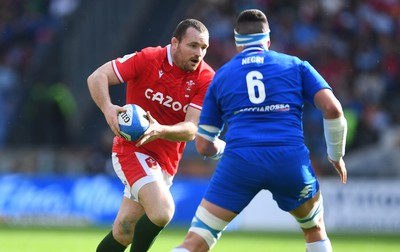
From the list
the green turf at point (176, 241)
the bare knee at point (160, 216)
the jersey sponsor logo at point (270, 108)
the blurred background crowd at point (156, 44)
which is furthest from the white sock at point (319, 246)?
the blurred background crowd at point (156, 44)

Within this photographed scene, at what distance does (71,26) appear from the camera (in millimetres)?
21984

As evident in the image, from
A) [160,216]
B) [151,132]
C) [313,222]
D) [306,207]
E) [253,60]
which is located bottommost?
[160,216]

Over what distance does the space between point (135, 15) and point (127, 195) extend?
1368cm

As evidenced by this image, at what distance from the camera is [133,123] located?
779cm

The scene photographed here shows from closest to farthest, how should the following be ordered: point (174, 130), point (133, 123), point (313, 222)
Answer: point (313, 222) → point (133, 123) → point (174, 130)

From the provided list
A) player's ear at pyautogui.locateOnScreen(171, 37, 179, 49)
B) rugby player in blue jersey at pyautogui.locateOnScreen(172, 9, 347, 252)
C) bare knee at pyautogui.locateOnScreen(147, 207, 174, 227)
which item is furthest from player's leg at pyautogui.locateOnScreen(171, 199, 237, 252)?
player's ear at pyautogui.locateOnScreen(171, 37, 179, 49)

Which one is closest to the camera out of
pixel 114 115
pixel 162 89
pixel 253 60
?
pixel 253 60

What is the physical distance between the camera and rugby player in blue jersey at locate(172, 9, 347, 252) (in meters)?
6.82

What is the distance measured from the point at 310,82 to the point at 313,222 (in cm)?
109

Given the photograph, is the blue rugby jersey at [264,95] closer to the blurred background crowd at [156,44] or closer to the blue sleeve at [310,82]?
the blue sleeve at [310,82]

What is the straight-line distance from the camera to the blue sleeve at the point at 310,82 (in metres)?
6.88

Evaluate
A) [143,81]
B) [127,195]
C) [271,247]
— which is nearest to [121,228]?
[127,195]

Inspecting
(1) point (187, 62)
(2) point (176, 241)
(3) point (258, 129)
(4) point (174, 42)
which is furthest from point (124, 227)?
(2) point (176, 241)

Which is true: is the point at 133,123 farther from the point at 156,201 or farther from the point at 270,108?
the point at 270,108
